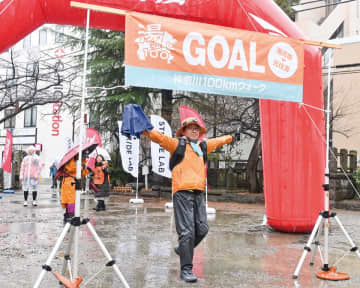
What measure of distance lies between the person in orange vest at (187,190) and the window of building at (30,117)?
116 ft

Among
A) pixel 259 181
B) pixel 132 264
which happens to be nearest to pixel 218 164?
pixel 259 181

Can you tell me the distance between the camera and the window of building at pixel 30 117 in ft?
126

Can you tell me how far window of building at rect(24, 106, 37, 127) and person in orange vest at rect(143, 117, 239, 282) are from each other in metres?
35.5

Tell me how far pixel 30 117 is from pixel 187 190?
1429 inches

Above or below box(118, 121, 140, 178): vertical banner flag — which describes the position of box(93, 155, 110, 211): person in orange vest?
below

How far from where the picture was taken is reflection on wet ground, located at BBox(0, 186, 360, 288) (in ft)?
16.7

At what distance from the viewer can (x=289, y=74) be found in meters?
6.55

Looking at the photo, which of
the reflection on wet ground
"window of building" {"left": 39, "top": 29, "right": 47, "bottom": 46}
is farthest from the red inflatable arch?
"window of building" {"left": 39, "top": 29, "right": 47, "bottom": 46}

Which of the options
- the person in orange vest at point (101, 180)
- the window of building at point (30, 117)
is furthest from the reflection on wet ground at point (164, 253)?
the window of building at point (30, 117)

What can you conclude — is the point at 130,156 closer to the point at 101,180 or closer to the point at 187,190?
the point at 101,180

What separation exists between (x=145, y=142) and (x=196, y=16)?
16.1 meters

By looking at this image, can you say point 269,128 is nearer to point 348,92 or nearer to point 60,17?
point 60,17

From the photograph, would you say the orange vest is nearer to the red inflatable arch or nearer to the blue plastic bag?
the red inflatable arch

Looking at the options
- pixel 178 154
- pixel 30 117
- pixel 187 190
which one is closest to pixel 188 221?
pixel 187 190
